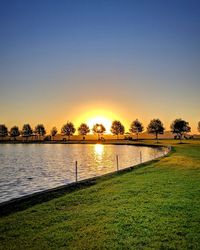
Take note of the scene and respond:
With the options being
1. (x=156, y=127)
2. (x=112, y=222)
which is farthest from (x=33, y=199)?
(x=156, y=127)

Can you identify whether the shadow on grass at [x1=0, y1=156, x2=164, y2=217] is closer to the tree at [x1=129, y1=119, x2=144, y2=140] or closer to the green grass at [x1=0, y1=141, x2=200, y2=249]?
the green grass at [x1=0, y1=141, x2=200, y2=249]

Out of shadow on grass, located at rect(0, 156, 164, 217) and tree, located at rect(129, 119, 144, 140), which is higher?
tree, located at rect(129, 119, 144, 140)

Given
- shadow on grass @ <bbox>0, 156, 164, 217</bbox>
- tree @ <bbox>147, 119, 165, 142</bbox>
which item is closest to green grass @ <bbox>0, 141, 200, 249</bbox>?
shadow on grass @ <bbox>0, 156, 164, 217</bbox>

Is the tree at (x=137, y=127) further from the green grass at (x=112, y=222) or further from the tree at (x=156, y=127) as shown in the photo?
the green grass at (x=112, y=222)

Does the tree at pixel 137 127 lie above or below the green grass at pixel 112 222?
above

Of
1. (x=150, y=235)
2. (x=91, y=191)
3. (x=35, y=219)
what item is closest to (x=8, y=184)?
(x=91, y=191)

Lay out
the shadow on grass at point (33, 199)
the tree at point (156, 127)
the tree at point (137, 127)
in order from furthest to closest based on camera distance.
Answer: the tree at point (137, 127)
the tree at point (156, 127)
the shadow on grass at point (33, 199)

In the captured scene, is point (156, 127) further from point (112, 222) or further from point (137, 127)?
point (112, 222)

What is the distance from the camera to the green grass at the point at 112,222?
8.94m

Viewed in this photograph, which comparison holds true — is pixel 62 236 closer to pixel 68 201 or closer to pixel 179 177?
pixel 68 201

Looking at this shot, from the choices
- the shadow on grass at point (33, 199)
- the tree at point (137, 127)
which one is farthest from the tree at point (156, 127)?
the shadow on grass at point (33, 199)

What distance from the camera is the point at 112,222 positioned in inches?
424

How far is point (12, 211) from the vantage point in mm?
13695

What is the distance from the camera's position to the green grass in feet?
29.3
